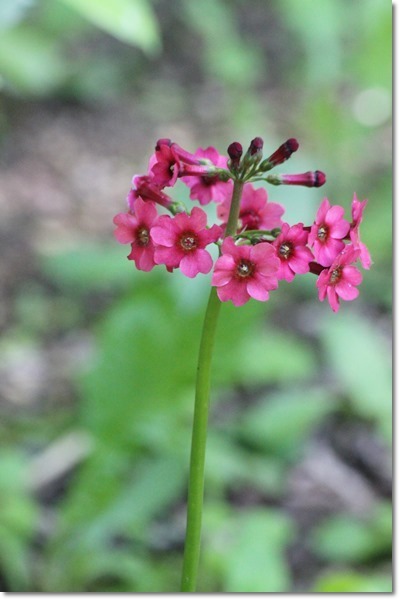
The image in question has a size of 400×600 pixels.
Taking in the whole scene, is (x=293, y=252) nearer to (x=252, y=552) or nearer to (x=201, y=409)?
(x=201, y=409)

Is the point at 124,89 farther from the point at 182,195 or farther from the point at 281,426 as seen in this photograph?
the point at 281,426

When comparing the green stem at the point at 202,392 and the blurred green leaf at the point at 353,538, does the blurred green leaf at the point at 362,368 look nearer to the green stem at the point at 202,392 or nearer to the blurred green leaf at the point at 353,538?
the blurred green leaf at the point at 353,538

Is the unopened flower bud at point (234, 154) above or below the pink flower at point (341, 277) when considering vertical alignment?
above

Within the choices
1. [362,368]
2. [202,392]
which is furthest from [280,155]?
[362,368]

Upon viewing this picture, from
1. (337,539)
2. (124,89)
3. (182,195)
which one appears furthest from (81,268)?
Result: (124,89)

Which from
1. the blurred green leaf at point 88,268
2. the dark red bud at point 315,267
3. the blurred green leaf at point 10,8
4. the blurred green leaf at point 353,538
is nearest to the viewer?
the dark red bud at point 315,267

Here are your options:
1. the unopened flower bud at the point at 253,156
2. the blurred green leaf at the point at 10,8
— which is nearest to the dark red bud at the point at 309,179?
the unopened flower bud at the point at 253,156

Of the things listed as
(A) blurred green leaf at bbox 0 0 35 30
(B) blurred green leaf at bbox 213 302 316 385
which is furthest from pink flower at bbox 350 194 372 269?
(B) blurred green leaf at bbox 213 302 316 385
